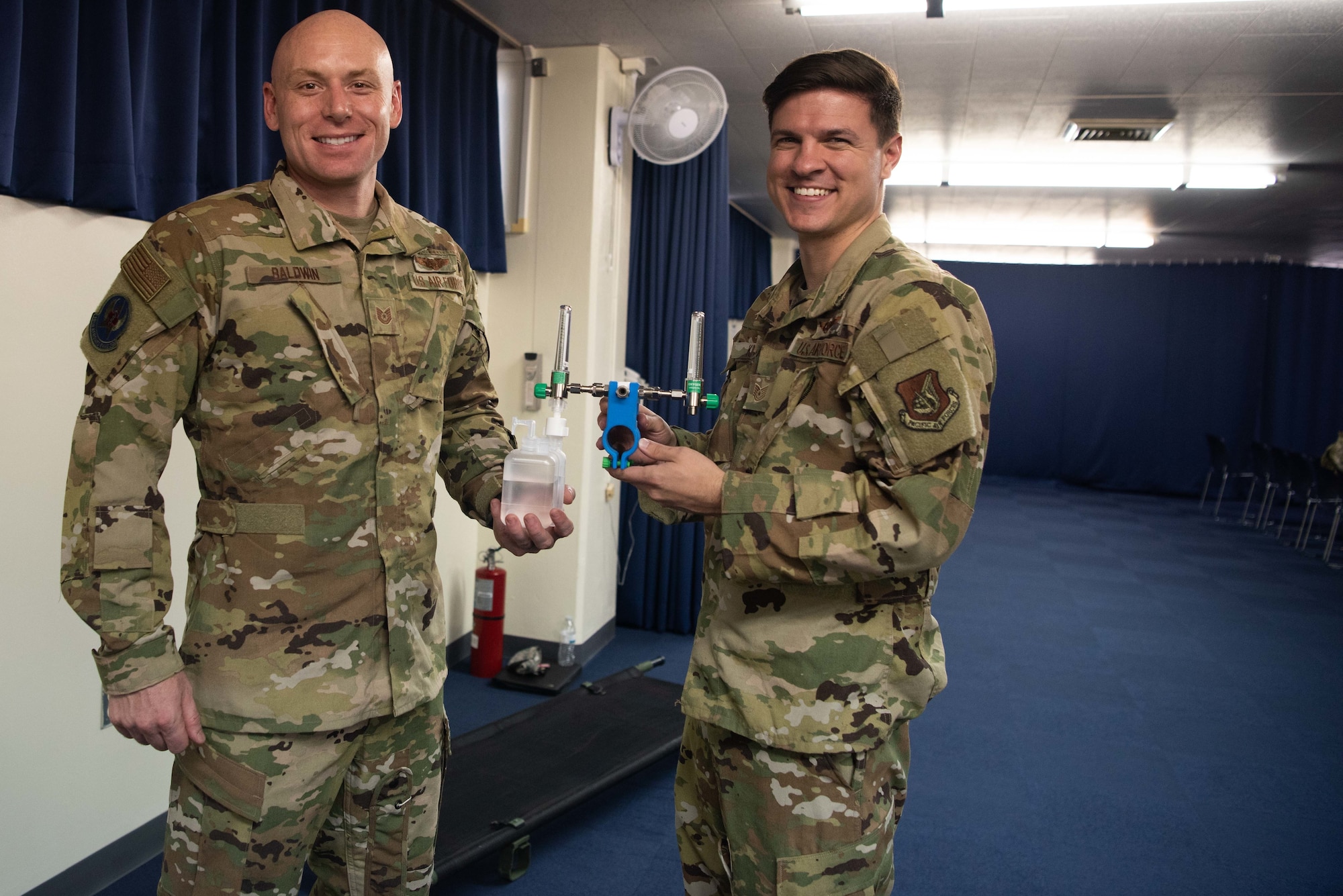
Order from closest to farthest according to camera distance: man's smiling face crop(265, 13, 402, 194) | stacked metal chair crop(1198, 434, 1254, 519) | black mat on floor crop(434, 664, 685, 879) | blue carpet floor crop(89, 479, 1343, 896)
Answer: man's smiling face crop(265, 13, 402, 194) < black mat on floor crop(434, 664, 685, 879) < blue carpet floor crop(89, 479, 1343, 896) < stacked metal chair crop(1198, 434, 1254, 519)

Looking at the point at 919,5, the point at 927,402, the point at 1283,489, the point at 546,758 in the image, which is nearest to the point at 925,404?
the point at 927,402

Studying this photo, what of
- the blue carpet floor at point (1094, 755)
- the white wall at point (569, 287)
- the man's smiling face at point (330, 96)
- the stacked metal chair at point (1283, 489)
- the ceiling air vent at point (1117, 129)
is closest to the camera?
the man's smiling face at point (330, 96)

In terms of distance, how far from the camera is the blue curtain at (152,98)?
2.03 meters

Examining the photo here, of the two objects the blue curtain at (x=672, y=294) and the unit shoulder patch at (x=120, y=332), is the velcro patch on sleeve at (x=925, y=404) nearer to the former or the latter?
the unit shoulder patch at (x=120, y=332)

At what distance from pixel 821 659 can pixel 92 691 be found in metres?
1.92

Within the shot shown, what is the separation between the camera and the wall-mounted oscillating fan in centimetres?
378

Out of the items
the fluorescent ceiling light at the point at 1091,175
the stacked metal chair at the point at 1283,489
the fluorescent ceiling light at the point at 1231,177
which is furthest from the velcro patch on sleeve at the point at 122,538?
the stacked metal chair at the point at 1283,489

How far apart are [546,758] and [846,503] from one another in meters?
2.05

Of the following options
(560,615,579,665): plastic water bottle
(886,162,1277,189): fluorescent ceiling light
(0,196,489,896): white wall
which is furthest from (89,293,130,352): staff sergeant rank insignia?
(886,162,1277,189): fluorescent ceiling light

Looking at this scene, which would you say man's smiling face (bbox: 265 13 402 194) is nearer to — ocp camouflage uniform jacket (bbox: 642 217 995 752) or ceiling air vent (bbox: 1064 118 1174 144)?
ocp camouflage uniform jacket (bbox: 642 217 995 752)

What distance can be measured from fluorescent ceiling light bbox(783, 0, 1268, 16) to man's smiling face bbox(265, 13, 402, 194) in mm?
2852

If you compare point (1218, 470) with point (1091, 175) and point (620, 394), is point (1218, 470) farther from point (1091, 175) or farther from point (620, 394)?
point (620, 394)

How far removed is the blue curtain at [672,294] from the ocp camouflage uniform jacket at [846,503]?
3241 mm

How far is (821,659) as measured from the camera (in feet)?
Answer: 4.25
